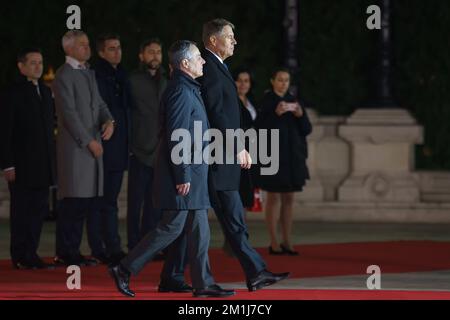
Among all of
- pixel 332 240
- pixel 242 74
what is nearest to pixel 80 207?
pixel 242 74

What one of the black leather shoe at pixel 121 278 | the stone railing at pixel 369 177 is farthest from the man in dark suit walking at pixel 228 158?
the stone railing at pixel 369 177

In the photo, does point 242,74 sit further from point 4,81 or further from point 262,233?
point 4,81

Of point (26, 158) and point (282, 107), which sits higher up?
point (282, 107)

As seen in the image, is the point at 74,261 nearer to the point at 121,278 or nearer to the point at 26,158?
the point at 26,158

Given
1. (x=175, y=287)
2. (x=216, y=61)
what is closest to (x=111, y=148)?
(x=216, y=61)

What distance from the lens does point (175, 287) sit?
11.0m

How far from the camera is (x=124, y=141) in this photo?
13.2 m

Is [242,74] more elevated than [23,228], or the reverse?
[242,74]

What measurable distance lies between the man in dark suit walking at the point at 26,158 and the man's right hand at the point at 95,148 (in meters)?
0.43

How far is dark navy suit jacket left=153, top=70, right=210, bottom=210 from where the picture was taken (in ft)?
34.4

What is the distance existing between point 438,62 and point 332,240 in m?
4.03

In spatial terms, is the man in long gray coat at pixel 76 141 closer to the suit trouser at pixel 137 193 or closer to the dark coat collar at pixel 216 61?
the suit trouser at pixel 137 193

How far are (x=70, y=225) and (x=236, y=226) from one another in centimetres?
226

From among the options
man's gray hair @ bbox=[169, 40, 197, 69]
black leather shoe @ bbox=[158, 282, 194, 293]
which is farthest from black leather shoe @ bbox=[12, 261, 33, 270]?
man's gray hair @ bbox=[169, 40, 197, 69]
